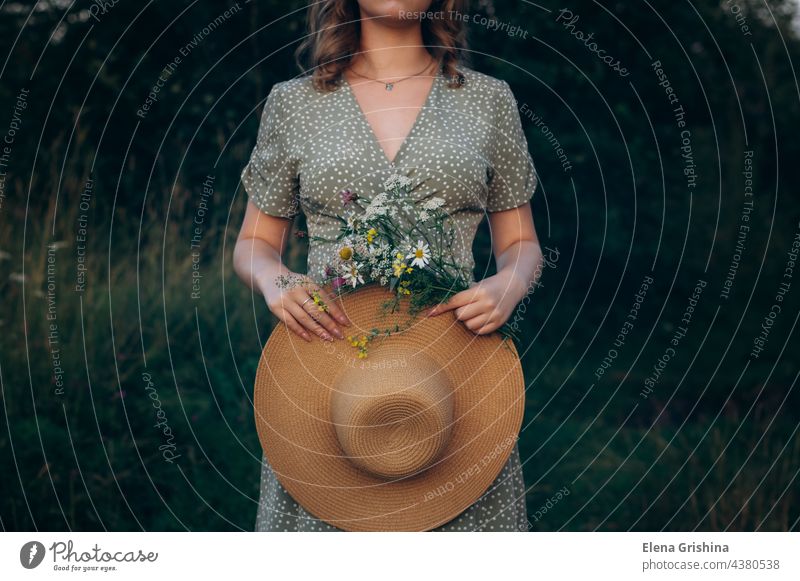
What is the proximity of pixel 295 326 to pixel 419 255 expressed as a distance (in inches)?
14.7

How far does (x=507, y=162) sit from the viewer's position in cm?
313

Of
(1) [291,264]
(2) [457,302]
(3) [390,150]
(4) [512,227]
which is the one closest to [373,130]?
(3) [390,150]

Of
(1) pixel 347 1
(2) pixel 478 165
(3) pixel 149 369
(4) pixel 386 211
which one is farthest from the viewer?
(3) pixel 149 369

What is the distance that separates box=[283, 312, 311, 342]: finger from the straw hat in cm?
2

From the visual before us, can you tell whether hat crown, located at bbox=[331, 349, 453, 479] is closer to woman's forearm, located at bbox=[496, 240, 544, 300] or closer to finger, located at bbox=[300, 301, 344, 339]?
finger, located at bbox=[300, 301, 344, 339]

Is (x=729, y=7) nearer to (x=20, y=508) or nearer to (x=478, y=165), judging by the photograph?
(x=478, y=165)

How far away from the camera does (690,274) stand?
7.54 meters

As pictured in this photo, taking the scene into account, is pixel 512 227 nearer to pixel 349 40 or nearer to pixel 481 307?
pixel 481 307

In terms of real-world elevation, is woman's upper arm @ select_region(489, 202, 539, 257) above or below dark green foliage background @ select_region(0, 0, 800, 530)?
above

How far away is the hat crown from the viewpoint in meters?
2.66
